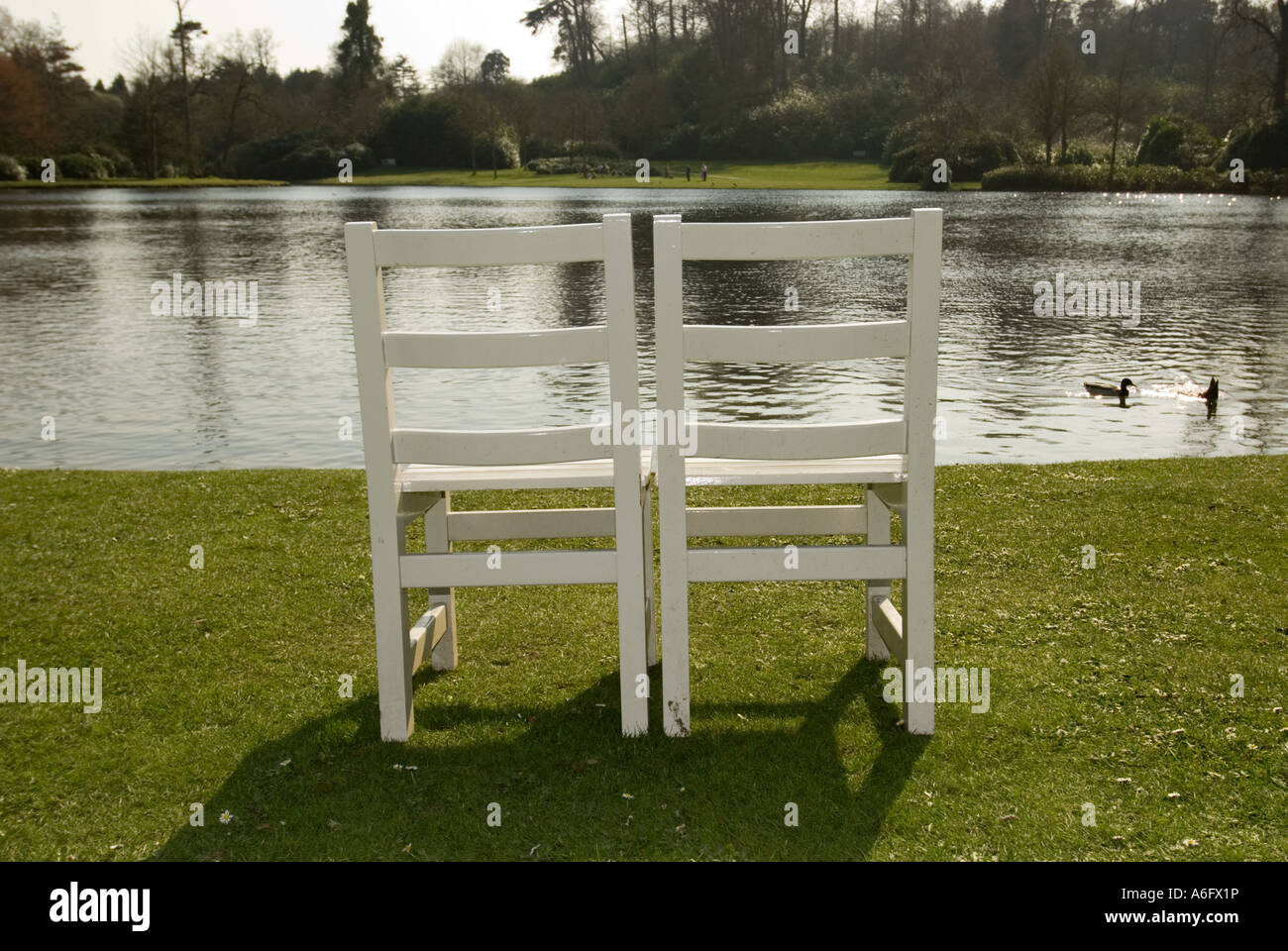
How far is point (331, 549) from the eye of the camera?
6.75m

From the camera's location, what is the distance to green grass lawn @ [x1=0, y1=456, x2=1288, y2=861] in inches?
143

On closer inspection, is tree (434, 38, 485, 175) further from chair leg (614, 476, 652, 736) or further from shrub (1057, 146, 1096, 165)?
chair leg (614, 476, 652, 736)

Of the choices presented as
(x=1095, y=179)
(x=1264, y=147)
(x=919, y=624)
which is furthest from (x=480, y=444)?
(x=1264, y=147)

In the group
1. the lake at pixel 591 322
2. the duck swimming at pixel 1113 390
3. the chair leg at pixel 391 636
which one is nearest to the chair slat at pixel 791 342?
the chair leg at pixel 391 636

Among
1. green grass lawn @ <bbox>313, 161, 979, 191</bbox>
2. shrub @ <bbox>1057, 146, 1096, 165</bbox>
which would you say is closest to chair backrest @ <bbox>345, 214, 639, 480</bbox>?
green grass lawn @ <bbox>313, 161, 979, 191</bbox>

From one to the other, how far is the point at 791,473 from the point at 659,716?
43.7 inches

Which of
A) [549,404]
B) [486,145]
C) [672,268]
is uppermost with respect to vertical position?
[486,145]

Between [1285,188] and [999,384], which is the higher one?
[1285,188]

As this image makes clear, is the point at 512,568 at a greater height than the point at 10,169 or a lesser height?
lesser

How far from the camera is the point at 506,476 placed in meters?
4.64

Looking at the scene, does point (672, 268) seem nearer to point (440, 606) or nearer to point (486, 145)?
point (440, 606)

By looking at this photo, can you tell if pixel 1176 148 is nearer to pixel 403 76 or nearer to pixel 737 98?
pixel 737 98

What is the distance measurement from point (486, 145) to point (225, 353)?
77.5m

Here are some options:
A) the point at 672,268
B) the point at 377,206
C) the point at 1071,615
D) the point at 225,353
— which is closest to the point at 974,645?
the point at 1071,615
